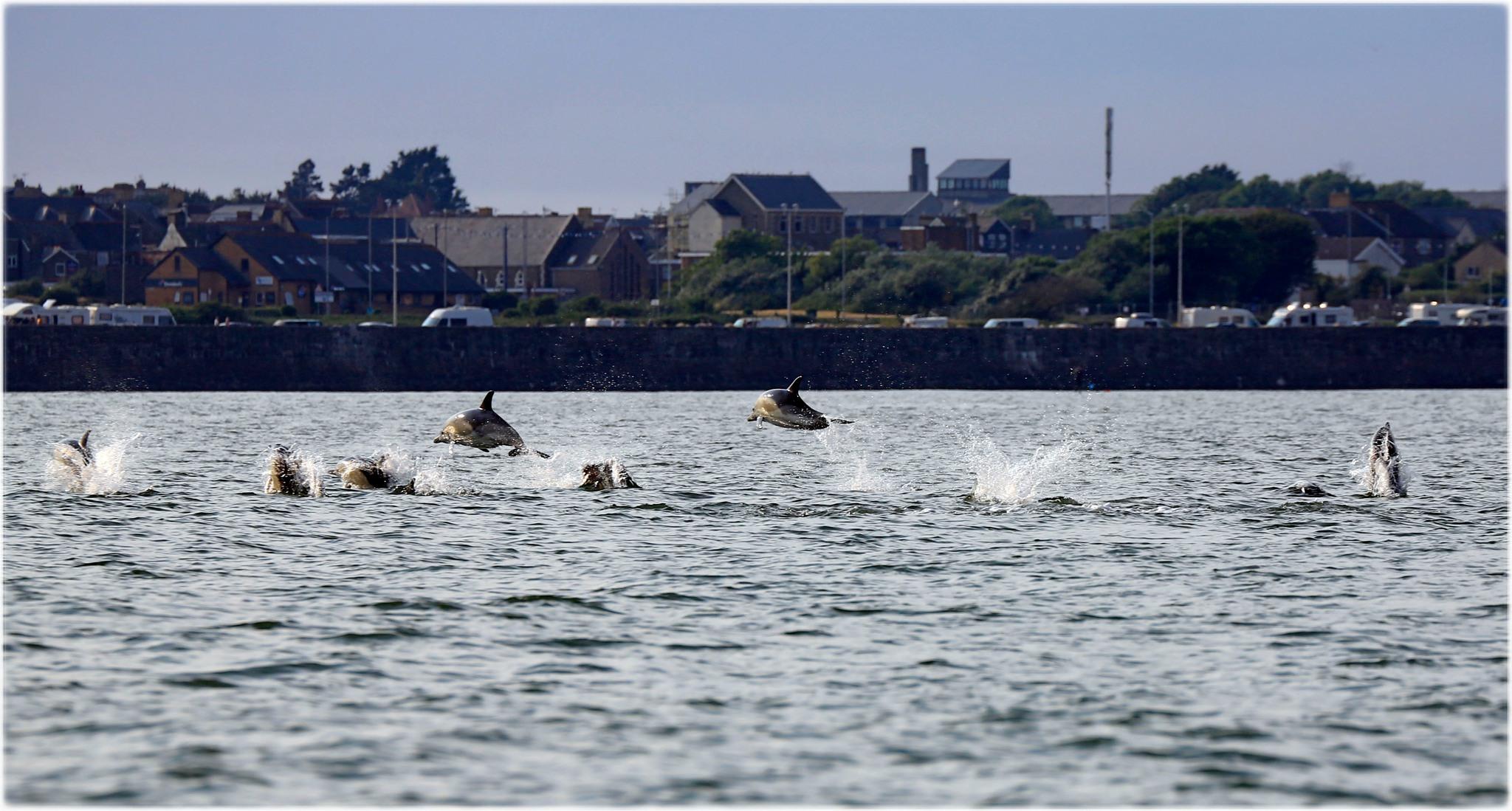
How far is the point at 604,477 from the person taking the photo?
33750 mm

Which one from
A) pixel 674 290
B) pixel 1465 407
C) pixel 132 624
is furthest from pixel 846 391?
pixel 674 290

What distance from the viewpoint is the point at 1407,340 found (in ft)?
273

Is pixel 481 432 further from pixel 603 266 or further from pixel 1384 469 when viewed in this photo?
pixel 603 266

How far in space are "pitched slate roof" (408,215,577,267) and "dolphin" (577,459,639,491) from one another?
13828 centimetres

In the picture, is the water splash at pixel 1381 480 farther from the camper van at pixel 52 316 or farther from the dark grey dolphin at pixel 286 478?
the camper van at pixel 52 316

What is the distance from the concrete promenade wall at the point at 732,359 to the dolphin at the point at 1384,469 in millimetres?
45537

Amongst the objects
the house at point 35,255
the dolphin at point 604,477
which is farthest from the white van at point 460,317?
the house at point 35,255

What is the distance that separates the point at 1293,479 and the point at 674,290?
401 feet

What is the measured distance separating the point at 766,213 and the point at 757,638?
15746 cm

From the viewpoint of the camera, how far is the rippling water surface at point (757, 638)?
46.1ft

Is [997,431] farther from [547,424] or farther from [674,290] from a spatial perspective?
[674,290]

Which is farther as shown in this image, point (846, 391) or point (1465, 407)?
point (846, 391)

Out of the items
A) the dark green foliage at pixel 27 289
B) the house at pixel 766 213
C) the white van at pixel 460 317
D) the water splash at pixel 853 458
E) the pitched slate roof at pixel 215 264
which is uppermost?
the house at pixel 766 213

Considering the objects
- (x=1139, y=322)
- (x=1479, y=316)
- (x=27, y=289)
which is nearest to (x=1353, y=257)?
(x=1479, y=316)
